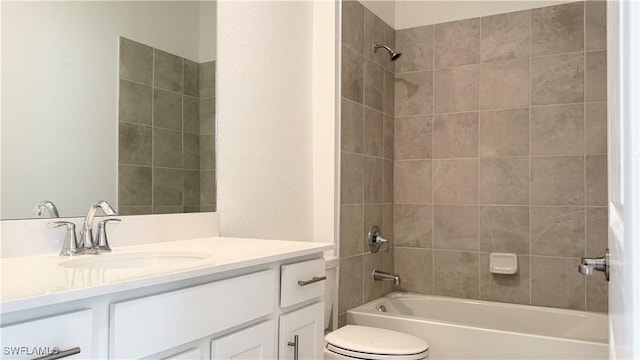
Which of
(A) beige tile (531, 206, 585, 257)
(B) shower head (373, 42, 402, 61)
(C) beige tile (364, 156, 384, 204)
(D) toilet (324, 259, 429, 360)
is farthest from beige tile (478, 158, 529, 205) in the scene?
(D) toilet (324, 259, 429, 360)

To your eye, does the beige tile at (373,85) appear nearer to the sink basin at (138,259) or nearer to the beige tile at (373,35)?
the beige tile at (373,35)

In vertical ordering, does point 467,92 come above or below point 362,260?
above

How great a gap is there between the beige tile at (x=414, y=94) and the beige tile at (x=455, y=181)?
36 cm

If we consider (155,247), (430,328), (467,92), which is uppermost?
(467,92)

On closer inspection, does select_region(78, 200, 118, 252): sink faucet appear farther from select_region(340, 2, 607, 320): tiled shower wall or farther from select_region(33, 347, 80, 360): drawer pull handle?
select_region(340, 2, 607, 320): tiled shower wall

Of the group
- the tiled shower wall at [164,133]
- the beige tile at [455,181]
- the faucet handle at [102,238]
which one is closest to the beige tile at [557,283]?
the beige tile at [455,181]

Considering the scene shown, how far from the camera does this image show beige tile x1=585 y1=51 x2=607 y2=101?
261 cm

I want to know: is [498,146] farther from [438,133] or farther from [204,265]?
[204,265]

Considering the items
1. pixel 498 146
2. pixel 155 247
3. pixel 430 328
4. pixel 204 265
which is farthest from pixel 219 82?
pixel 498 146

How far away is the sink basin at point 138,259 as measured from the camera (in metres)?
1.24

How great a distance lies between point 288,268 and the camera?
1.34m

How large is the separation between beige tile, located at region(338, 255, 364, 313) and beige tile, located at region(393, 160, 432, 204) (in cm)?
63

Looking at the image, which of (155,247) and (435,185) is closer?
(155,247)

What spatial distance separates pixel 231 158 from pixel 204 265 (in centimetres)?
91
